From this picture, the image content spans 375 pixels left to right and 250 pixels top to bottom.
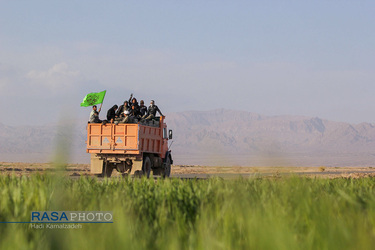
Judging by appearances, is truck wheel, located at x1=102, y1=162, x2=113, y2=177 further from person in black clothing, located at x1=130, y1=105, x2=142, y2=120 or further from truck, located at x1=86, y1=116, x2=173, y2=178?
person in black clothing, located at x1=130, y1=105, x2=142, y2=120

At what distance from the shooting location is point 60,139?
10.6ft

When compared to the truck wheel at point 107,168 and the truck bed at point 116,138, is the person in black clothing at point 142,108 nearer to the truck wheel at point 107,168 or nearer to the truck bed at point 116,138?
the truck bed at point 116,138

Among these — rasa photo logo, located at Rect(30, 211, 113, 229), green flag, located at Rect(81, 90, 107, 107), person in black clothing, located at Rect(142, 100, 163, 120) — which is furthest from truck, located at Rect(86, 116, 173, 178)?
rasa photo logo, located at Rect(30, 211, 113, 229)

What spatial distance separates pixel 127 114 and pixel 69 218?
72.1 ft

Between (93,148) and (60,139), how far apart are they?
2486 cm

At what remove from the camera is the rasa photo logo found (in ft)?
16.4

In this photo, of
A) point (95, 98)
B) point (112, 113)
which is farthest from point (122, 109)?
point (95, 98)

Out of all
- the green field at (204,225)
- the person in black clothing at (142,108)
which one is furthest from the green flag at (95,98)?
the green field at (204,225)

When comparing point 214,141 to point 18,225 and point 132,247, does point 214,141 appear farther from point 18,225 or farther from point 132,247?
point 18,225

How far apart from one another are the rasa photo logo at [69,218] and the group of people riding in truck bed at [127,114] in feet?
70.1

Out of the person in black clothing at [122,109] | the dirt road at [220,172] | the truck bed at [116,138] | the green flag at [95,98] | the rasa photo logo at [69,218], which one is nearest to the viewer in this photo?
the dirt road at [220,172]

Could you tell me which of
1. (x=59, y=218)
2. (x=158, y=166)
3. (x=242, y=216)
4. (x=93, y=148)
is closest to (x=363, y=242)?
(x=242, y=216)

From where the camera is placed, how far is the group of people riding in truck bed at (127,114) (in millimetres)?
27547

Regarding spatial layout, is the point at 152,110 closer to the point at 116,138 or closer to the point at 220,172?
the point at 116,138
